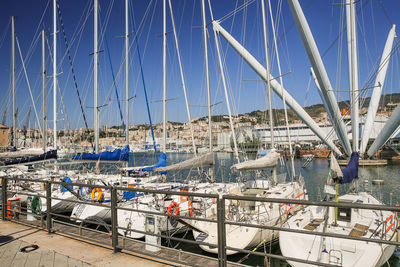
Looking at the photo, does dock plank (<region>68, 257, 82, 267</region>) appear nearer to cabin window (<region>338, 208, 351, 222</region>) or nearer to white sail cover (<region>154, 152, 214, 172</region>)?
cabin window (<region>338, 208, 351, 222</region>)

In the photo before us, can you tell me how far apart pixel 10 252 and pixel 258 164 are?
925 centimetres

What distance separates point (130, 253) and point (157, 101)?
1830 cm

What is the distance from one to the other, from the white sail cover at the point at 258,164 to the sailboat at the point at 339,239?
2.57 m

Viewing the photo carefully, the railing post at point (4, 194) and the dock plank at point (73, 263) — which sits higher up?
the railing post at point (4, 194)

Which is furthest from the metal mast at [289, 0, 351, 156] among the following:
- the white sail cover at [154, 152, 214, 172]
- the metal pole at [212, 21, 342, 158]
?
the white sail cover at [154, 152, 214, 172]

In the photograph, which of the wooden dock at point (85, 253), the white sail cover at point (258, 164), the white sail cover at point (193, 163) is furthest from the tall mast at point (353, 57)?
the wooden dock at point (85, 253)

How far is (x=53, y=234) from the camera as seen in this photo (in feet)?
16.3

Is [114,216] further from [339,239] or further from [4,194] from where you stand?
[339,239]

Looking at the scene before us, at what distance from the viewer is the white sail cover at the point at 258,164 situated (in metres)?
11.1

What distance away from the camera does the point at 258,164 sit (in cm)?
1180

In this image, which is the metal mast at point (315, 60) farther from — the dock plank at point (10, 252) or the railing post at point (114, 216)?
the dock plank at point (10, 252)

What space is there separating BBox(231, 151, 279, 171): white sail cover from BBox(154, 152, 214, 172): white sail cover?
2467 millimetres

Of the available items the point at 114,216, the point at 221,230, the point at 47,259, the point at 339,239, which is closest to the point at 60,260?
the point at 47,259

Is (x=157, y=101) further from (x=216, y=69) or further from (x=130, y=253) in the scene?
(x=130, y=253)
